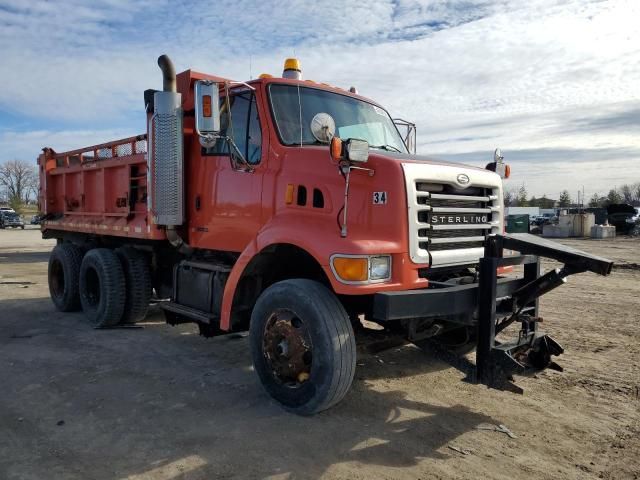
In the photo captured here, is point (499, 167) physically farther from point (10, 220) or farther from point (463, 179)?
point (10, 220)

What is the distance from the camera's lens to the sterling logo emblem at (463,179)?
4.25 meters

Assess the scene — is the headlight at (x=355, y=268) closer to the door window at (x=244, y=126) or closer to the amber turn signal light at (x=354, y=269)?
the amber turn signal light at (x=354, y=269)

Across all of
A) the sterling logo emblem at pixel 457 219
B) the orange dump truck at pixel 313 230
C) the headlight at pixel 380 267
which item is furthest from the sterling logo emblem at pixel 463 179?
the headlight at pixel 380 267

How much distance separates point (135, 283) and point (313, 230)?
3.79 metres

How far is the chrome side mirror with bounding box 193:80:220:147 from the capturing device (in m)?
4.38

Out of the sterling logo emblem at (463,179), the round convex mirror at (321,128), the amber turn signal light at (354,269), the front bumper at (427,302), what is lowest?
the front bumper at (427,302)

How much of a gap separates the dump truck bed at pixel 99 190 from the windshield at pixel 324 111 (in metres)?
2.13

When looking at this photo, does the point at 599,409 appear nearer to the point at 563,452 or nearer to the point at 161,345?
the point at 563,452

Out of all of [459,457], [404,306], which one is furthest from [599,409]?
[404,306]

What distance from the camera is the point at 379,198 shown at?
12.8 feet

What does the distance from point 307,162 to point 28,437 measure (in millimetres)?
2883

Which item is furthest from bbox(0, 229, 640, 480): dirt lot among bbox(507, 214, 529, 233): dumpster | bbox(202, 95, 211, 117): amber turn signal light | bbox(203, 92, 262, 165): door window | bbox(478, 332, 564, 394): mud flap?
bbox(507, 214, 529, 233): dumpster

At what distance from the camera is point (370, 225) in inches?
155

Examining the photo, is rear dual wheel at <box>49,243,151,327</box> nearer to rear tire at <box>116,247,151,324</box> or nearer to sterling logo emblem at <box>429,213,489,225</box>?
rear tire at <box>116,247,151,324</box>
